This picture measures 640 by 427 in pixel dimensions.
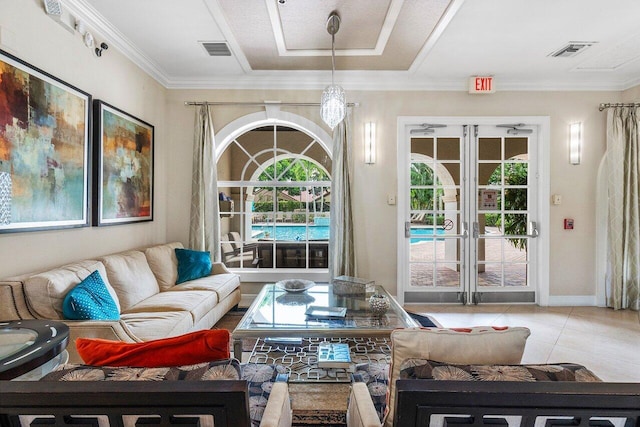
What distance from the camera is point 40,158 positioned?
7.96 ft

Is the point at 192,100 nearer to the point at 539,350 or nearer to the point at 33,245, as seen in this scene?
the point at 33,245

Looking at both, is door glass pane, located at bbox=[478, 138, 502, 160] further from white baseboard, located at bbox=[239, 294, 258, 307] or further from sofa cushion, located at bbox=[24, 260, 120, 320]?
sofa cushion, located at bbox=[24, 260, 120, 320]

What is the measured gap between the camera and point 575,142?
443cm

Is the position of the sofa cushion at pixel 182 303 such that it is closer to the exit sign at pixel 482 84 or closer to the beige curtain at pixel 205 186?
the beige curtain at pixel 205 186

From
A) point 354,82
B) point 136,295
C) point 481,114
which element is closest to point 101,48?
point 136,295

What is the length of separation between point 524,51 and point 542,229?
7.14 feet

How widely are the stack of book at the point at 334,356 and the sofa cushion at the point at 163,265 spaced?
1981 millimetres

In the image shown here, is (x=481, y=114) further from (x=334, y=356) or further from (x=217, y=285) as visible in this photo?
(x=217, y=285)

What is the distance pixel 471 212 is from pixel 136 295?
12.8ft

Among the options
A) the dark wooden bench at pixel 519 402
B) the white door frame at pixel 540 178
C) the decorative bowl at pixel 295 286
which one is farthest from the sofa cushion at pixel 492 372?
the white door frame at pixel 540 178

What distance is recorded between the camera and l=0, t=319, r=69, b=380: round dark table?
49.2 inches

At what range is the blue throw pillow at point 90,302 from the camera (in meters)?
Result: 2.12

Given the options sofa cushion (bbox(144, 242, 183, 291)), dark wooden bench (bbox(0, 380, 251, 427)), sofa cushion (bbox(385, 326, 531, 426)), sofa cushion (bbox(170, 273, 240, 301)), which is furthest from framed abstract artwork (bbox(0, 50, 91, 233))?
sofa cushion (bbox(385, 326, 531, 426))

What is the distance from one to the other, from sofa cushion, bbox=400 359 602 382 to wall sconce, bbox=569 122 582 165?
435 cm
